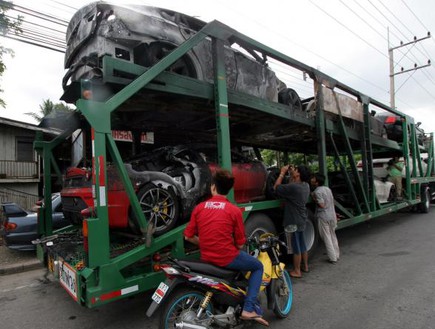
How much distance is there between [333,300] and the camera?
3.92m

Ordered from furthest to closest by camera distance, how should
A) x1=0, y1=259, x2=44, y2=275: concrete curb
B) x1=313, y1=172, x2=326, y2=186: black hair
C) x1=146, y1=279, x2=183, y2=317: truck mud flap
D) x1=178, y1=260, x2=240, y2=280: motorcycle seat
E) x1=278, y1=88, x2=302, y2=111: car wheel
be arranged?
x1=0, y1=259, x2=44, y2=275: concrete curb
x1=278, y1=88, x2=302, y2=111: car wheel
x1=313, y1=172, x2=326, y2=186: black hair
x1=178, y1=260, x2=240, y2=280: motorcycle seat
x1=146, y1=279, x2=183, y2=317: truck mud flap

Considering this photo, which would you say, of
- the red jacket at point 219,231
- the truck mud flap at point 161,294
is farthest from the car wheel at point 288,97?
the truck mud flap at point 161,294

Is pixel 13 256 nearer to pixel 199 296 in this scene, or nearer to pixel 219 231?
pixel 199 296

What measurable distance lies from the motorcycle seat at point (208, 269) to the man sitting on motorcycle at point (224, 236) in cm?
4

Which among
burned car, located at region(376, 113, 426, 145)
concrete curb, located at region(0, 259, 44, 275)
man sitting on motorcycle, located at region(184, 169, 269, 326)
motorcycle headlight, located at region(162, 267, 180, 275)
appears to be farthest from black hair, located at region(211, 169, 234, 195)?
burned car, located at region(376, 113, 426, 145)

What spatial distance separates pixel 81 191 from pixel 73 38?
1867 millimetres

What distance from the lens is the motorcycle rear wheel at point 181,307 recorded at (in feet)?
8.57

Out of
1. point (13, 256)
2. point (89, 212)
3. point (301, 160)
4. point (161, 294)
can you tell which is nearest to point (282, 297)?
point (161, 294)

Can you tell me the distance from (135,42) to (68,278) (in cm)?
265

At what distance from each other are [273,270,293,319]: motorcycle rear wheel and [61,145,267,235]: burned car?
142 cm

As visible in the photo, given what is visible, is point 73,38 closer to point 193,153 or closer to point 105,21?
point 105,21

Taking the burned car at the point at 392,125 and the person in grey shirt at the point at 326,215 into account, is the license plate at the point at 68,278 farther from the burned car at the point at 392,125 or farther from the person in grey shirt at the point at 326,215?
the burned car at the point at 392,125

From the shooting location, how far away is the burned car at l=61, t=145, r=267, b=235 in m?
3.70

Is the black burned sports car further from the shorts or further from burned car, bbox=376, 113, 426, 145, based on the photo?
burned car, bbox=376, 113, 426, 145
